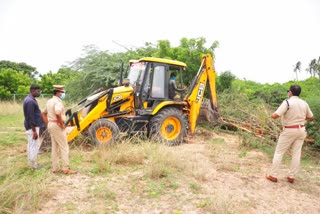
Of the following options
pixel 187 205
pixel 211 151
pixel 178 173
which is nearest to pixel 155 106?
pixel 211 151

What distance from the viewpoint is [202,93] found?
30.2 ft

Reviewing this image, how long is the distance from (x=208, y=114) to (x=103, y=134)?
3.90 m

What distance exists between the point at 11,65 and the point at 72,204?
44.9 meters

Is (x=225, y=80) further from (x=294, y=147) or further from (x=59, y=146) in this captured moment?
(x=59, y=146)

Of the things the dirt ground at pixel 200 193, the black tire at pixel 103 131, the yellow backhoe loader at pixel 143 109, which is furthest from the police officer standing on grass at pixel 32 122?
the black tire at pixel 103 131

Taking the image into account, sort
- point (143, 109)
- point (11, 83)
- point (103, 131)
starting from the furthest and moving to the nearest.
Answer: point (11, 83), point (143, 109), point (103, 131)

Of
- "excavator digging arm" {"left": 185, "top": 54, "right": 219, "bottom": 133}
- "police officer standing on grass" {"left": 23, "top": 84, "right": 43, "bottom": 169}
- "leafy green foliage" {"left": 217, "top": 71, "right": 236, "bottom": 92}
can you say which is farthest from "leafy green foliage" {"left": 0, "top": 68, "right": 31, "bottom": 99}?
"police officer standing on grass" {"left": 23, "top": 84, "right": 43, "bottom": 169}

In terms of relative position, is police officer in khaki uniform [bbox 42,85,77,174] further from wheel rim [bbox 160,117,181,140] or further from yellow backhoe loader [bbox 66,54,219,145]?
wheel rim [bbox 160,117,181,140]

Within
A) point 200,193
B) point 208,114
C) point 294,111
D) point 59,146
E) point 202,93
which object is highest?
point 202,93

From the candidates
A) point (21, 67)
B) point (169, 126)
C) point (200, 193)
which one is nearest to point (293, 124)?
point (200, 193)

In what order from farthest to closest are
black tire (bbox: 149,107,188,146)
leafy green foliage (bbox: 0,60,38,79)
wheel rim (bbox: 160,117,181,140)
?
leafy green foliage (bbox: 0,60,38,79) < wheel rim (bbox: 160,117,181,140) < black tire (bbox: 149,107,188,146)

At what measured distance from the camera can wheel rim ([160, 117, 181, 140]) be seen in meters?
8.45

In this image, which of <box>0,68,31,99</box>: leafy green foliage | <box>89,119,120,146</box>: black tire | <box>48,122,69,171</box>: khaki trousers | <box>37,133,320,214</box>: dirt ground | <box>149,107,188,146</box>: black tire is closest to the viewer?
<box>37,133,320,214</box>: dirt ground

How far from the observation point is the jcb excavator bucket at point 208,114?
31.5 feet
